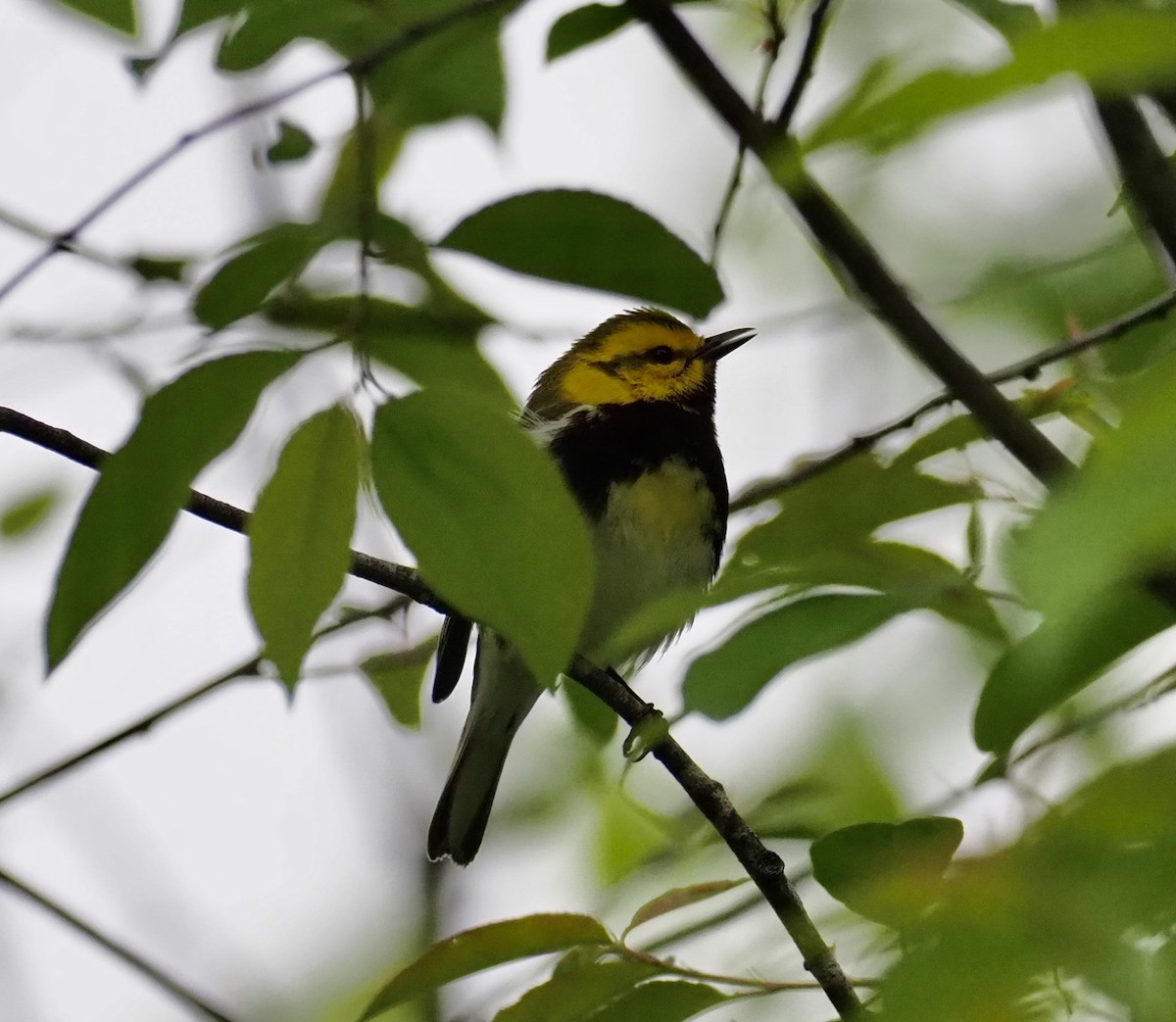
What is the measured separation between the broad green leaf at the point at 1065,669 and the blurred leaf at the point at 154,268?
37.5 inches

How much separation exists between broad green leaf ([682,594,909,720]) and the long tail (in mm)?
1772

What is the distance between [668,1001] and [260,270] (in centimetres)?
59

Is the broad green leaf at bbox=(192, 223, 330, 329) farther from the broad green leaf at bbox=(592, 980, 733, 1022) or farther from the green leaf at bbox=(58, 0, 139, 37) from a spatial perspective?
the broad green leaf at bbox=(592, 980, 733, 1022)

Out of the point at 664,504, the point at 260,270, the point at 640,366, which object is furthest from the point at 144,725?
the point at 640,366

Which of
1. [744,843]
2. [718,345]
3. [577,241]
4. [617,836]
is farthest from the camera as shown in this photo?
[718,345]

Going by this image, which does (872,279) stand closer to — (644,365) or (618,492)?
(618,492)

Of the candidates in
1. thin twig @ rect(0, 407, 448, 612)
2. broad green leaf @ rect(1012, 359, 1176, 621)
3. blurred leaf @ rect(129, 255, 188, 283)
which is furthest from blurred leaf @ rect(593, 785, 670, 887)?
broad green leaf @ rect(1012, 359, 1176, 621)

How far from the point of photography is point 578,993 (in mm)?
1018

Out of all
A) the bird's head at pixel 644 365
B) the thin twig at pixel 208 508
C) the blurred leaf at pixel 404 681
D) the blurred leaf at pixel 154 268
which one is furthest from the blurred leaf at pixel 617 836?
the blurred leaf at pixel 154 268

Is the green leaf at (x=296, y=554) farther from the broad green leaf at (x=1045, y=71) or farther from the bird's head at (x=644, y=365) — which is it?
the bird's head at (x=644, y=365)

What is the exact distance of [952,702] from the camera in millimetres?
1522

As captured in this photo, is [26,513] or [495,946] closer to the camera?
[495,946]

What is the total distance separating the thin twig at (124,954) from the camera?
1.30 m

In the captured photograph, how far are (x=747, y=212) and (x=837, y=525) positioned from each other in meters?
0.80
